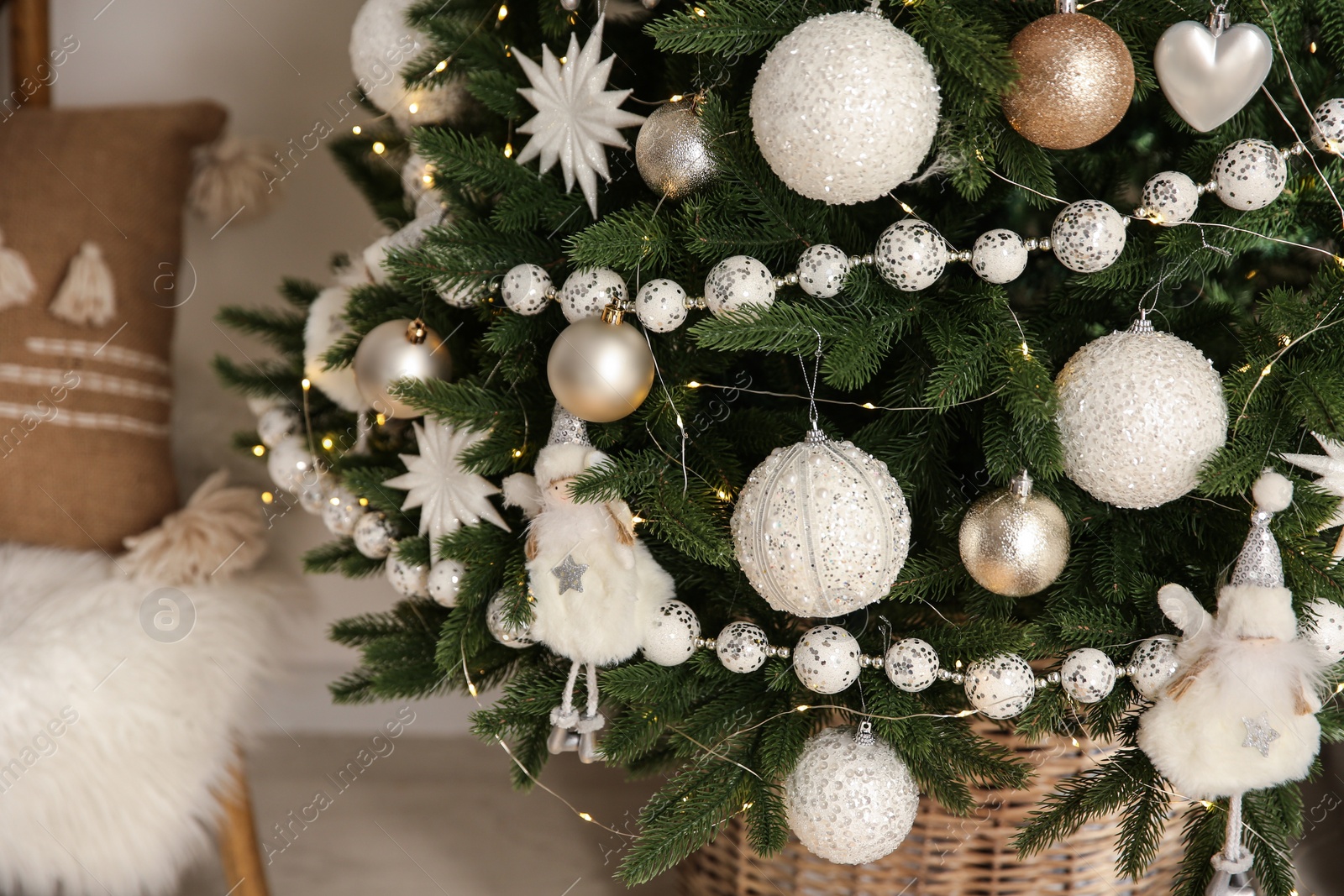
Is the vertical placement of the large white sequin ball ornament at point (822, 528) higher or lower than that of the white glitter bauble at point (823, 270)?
lower

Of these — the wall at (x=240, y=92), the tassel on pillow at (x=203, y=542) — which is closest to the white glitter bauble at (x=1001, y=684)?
the tassel on pillow at (x=203, y=542)

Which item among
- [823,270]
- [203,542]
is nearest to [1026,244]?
[823,270]

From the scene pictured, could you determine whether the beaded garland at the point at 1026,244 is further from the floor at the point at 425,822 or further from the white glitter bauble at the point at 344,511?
the floor at the point at 425,822

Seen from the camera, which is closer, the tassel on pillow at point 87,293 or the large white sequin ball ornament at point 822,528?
the large white sequin ball ornament at point 822,528

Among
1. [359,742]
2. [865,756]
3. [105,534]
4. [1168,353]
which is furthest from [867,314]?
[359,742]

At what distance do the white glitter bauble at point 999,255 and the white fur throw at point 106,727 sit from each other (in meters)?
0.78

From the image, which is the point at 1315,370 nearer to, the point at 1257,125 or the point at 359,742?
the point at 1257,125

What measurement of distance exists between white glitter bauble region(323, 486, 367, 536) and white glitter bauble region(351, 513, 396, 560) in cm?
3

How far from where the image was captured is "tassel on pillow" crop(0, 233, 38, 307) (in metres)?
0.97

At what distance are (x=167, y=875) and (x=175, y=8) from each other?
1.07 m

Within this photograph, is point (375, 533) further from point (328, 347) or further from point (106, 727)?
point (106, 727)

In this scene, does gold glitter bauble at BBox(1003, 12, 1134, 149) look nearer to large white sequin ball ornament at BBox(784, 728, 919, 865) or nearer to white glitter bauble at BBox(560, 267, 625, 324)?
white glitter bauble at BBox(560, 267, 625, 324)

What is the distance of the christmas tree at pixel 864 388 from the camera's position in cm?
55

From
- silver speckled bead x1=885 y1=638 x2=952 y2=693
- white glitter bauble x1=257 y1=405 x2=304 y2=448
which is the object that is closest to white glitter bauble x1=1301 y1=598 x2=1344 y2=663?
silver speckled bead x1=885 y1=638 x2=952 y2=693
